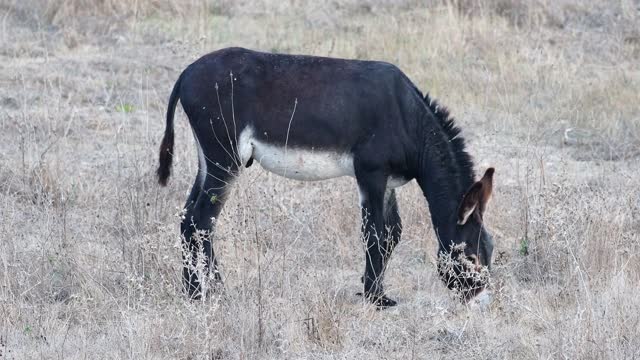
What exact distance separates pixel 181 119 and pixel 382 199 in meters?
3.50

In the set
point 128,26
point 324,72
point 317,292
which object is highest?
point 324,72

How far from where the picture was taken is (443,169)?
21.3 ft

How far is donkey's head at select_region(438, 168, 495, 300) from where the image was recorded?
20.1 ft

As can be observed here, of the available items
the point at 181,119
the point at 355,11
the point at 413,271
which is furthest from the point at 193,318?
the point at 355,11

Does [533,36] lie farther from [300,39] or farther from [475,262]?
[475,262]

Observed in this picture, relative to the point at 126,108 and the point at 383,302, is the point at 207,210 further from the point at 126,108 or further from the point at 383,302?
the point at 126,108

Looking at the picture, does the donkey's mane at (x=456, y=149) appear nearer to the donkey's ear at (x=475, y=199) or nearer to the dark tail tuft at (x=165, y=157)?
the donkey's ear at (x=475, y=199)

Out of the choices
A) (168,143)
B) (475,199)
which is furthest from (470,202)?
(168,143)

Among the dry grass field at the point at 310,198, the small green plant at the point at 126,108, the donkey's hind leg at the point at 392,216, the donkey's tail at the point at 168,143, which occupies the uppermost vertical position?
the donkey's tail at the point at 168,143

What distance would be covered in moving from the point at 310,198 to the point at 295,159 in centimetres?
164

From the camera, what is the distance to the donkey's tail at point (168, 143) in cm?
670

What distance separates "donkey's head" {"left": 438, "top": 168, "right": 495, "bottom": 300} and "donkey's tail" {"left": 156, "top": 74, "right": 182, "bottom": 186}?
5.91 ft

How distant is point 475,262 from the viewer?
6.34 m

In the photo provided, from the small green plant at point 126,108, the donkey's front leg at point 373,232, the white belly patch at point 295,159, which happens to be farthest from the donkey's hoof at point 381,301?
the small green plant at point 126,108
